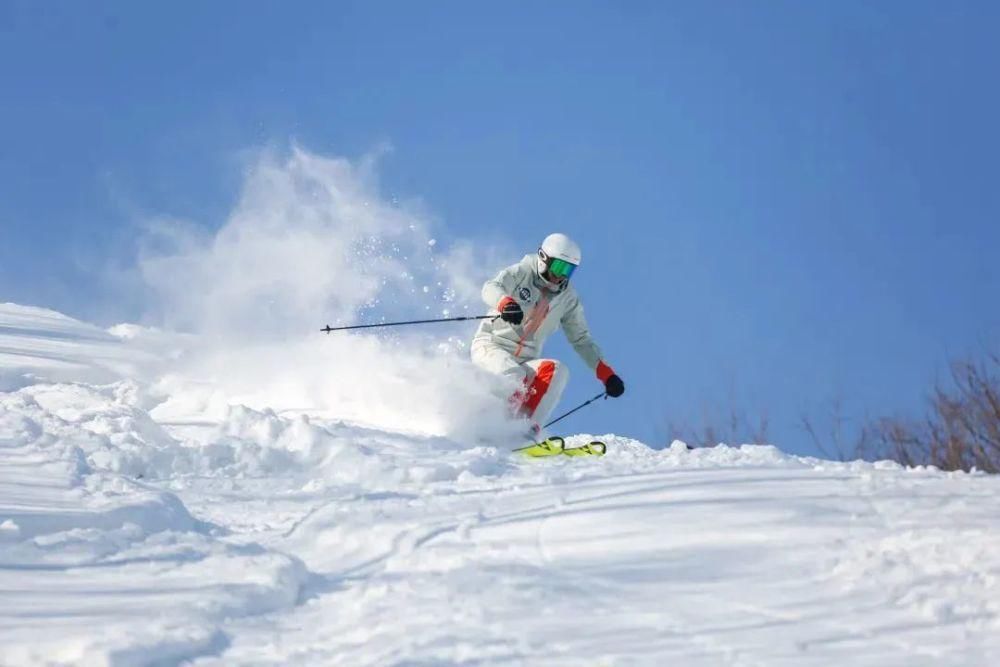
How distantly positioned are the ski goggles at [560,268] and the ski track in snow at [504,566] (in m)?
3.21

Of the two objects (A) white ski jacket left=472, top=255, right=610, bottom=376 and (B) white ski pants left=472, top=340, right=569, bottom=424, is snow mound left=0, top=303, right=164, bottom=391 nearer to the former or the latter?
(A) white ski jacket left=472, top=255, right=610, bottom=376

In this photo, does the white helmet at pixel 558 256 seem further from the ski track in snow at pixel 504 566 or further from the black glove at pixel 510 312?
Result: the ski track in snow at pixel 504 566

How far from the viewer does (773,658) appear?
118 inches

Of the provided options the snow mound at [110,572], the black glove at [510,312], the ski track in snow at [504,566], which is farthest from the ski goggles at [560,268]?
the snow mound at [110,572]

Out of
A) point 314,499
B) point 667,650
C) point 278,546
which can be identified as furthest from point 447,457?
point 667,650

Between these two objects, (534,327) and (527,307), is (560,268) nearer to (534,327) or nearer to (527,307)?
(527,307)

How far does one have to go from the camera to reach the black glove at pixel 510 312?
9.07 m

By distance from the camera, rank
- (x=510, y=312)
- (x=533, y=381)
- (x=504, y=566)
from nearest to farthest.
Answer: (x=504, y=566)
(x=510, y=312)
(x=533, y=381)

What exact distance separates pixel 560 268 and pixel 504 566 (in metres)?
5.77

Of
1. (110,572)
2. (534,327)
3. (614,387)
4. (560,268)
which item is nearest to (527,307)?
(534,327)

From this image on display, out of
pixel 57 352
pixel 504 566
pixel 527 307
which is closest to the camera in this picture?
pixel 504 566

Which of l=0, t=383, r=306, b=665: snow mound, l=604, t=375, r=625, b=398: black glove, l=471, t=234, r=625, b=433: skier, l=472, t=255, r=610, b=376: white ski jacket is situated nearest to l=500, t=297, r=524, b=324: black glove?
l=471, t=234, r=625, b=433: skier

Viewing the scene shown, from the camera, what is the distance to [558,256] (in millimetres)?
9445

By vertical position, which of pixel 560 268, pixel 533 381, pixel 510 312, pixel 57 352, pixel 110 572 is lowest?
pixel 110 572
